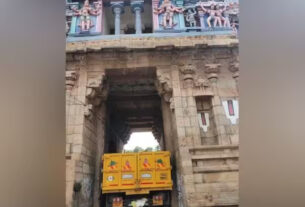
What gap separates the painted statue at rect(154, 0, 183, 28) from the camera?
9.42m

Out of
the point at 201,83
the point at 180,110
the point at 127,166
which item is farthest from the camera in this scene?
the point at 201,83

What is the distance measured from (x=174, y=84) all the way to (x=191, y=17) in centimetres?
309

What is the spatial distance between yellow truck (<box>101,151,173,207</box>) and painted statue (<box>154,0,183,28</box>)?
16.8 feet

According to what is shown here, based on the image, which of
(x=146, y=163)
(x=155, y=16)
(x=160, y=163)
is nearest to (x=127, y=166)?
(x=146, y=163)

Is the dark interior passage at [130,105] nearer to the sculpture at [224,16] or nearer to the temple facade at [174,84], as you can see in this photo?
the temple facade at [174,84]

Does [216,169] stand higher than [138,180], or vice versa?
[216,169]

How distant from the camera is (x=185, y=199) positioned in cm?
699

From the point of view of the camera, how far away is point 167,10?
968 cm

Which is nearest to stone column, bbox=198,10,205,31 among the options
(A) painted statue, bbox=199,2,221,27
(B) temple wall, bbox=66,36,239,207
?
(A) painted statue, bbox=199,2,221,27

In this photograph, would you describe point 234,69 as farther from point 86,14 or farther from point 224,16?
point 86,14

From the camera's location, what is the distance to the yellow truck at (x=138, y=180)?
299 inches

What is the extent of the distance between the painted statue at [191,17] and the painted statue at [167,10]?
13.7 inches

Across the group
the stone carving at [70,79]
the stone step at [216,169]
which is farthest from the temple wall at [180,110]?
the stone carving at [70,79]
